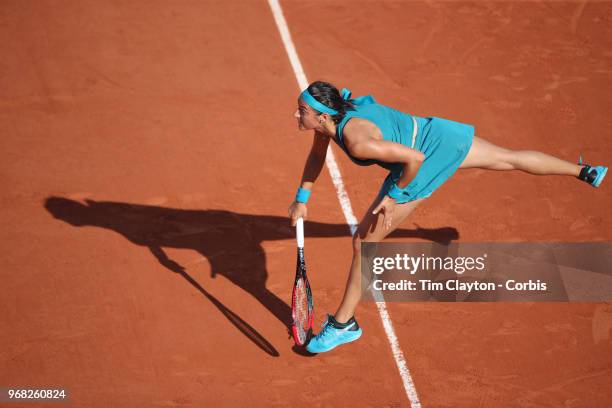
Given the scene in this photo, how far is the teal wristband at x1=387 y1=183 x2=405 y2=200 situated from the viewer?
5.99m

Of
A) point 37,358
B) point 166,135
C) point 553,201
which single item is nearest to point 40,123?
point 166,135

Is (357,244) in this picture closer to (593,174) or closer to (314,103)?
(314,103)

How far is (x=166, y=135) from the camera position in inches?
340

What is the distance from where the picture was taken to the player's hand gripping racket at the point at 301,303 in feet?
20.2

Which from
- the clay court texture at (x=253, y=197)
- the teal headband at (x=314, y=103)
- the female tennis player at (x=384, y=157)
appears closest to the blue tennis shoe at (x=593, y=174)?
the female tennis player at (x=384, y=157)

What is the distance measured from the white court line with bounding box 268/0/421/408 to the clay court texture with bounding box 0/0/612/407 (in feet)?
0.09

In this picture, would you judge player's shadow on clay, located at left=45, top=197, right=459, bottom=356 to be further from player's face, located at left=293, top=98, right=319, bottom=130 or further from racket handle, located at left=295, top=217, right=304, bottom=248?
player's face, located at left=293, top=98, right=319, bottom=130

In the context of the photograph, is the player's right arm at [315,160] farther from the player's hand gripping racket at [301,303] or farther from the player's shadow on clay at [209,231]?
the player's shadow on clay at [209,231]

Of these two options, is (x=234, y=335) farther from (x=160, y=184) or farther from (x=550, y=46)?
(x=550, y=46)

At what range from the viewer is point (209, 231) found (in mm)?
7609

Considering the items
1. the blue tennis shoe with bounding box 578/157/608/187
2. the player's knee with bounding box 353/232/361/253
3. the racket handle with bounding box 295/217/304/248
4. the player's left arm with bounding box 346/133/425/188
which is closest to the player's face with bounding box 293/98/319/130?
the player's left arm with bounding box 346/133/425/188

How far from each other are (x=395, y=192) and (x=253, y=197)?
7.45 ft

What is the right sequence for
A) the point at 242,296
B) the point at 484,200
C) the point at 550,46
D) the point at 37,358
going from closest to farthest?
the point at 37,358
the point at 242,296
the point at 484,200
the point at 550,46

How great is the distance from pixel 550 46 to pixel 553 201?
9.40 feet
